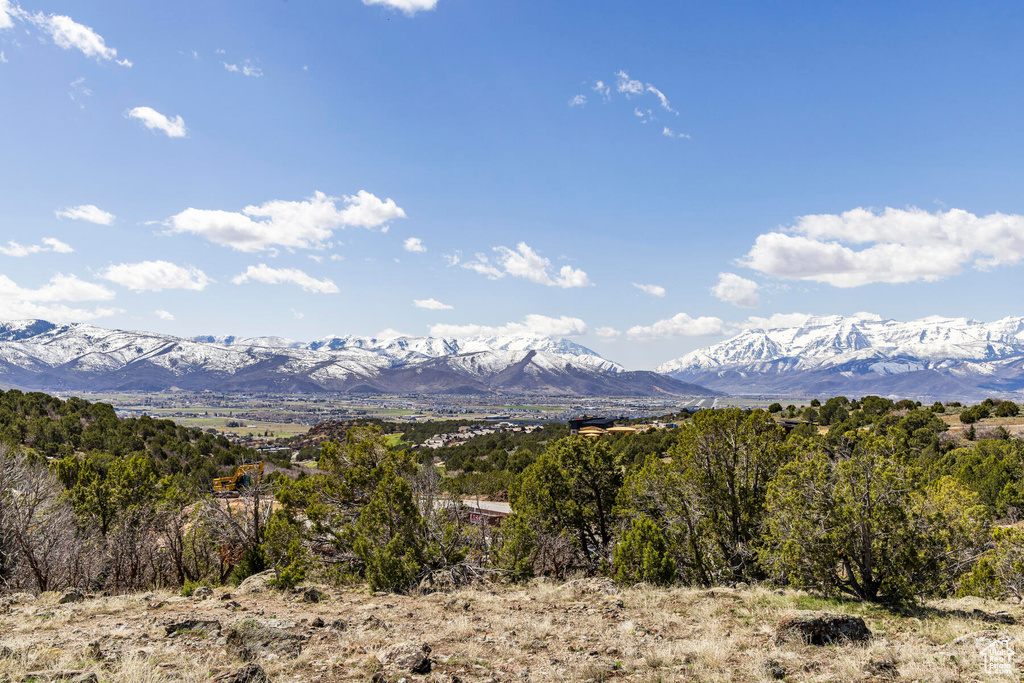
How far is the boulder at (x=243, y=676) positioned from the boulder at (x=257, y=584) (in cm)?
1118

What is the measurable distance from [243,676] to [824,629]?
40.2ft

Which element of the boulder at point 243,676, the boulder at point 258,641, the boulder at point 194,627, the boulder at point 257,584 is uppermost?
the boulder at point 243,676

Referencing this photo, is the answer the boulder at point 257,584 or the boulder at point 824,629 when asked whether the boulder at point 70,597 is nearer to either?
the boulder at point 257,584

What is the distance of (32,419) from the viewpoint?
58.3 metres

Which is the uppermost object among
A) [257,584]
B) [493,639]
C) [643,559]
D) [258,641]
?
[258,641]

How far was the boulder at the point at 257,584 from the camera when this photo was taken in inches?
755

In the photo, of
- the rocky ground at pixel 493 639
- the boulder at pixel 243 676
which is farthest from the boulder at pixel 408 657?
the boulder at pixel 243 676

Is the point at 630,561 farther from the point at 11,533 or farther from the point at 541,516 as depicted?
the point at 11,533

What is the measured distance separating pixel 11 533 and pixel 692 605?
26299mm

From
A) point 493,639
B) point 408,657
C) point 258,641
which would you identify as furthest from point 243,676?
point 493,639

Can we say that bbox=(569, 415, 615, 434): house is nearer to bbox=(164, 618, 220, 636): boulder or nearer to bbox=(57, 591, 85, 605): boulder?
bbox=(57, 591, 85, 605): boulder

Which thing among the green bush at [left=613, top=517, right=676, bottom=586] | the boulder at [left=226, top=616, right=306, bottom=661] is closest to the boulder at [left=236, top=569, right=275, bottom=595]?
the boulder at [left=226, top=616, right=306, bottom=661]

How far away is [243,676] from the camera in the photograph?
900cm

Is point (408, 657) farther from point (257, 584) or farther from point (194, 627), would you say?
point (257, 584)
